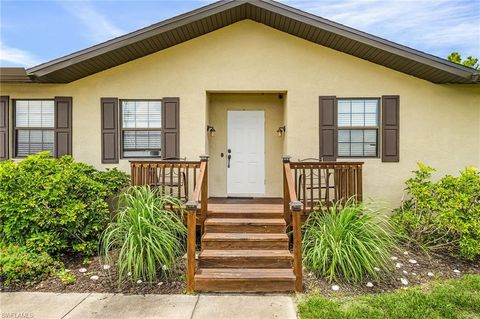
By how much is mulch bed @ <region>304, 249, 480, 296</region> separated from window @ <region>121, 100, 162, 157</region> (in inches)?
157

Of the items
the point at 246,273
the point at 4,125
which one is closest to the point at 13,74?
the point at 4,125

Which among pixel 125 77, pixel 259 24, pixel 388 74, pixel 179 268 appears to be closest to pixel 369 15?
pixel 388 74

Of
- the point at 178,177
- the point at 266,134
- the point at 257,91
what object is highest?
the point at 257,91

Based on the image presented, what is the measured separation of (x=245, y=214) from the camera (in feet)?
17.3

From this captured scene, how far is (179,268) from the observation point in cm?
455

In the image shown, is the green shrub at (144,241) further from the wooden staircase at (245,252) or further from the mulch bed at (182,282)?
the wooden staircase at (245,252)

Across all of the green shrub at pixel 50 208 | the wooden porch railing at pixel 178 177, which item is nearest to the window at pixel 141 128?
the wooden porch railing at pixel 178 177

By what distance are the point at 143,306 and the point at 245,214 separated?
2178 mm

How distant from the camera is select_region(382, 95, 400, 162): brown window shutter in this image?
631cm

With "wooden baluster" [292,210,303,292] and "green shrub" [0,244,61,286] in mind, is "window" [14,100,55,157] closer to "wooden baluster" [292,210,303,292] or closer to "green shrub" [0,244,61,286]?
"green shrub" [0,244,61,286]

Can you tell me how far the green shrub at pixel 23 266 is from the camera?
4262mm

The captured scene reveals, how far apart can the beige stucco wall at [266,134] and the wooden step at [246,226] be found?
7.07 feet

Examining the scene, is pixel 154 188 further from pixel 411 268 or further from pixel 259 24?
pixel 411 268

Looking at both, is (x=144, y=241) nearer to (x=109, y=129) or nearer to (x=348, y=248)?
(x=348, y=248)
